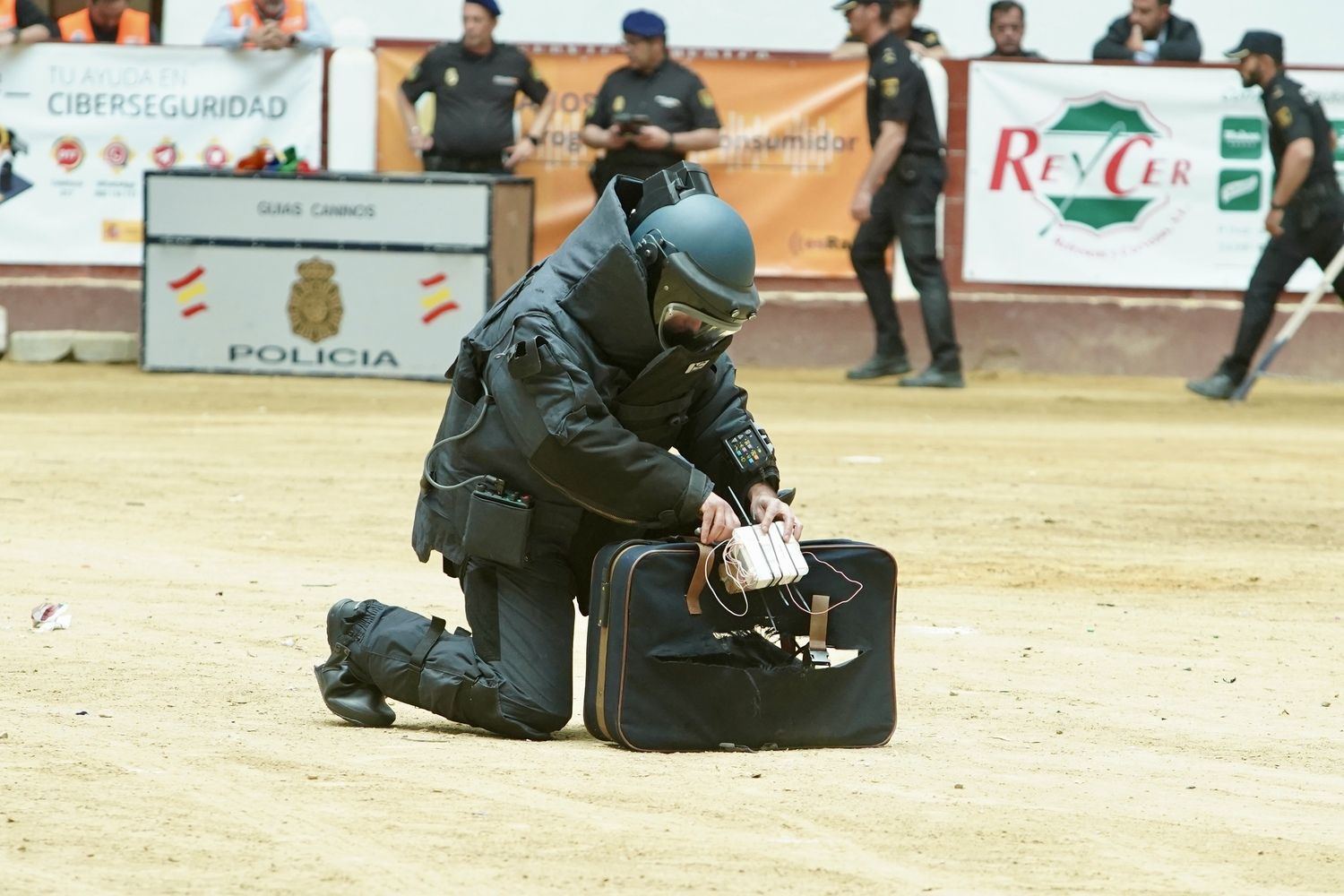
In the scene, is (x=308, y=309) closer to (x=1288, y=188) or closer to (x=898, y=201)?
(x=898, y=201)

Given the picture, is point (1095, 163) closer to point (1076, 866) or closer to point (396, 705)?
point (396, 705)

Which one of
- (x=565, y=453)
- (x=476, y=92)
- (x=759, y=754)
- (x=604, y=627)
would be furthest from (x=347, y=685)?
(x=476, y=92)

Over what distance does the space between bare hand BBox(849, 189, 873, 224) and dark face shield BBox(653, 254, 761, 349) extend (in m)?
8.53

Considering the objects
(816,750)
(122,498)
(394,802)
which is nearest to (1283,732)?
(816,750)

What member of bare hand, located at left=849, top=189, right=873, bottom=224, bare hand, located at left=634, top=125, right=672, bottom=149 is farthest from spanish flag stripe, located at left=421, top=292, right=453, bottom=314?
bare hand, located at left=849, top=189, right=873, bottom=224

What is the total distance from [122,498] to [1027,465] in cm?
410

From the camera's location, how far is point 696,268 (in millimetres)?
4887

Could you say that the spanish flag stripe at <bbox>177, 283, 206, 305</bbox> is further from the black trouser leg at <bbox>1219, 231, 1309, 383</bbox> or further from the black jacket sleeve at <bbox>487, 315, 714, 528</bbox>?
the black jacket sleeve at <bbox>487, 315, 714, 528</bbox>

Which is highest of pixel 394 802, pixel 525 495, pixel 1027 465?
pixel 525 495

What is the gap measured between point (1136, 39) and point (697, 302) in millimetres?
10873

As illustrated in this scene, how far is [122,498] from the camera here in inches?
357

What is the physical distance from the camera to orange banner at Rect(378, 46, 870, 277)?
14688 mm

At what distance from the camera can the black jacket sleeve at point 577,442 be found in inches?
190

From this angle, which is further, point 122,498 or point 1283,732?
point 122,498
